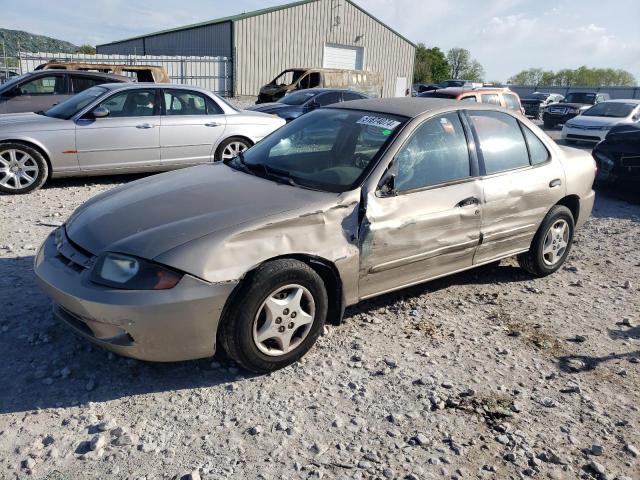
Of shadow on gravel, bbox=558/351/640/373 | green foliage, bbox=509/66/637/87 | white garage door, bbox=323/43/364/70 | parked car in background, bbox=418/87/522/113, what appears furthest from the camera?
green foliage, bbox=509/66/637/87

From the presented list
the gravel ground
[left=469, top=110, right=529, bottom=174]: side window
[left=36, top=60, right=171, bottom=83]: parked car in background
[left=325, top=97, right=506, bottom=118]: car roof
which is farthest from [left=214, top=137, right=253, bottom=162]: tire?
[left=36, top=60, right=171, bottom=83]: parked car in background

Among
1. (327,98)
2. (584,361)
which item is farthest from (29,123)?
(327,98)

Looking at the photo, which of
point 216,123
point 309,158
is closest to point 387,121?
point 309,158

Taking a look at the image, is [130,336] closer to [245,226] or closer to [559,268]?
[245,226]

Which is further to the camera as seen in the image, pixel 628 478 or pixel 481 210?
pixel 481 210

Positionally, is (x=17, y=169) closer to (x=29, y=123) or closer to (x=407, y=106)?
(x=29, y=123)

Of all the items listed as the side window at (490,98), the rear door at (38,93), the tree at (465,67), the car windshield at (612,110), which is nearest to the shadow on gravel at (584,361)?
the rear door at (38,93)

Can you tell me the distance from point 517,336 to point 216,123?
5.92m

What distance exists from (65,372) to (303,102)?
11923 mm

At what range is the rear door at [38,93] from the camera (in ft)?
32.9

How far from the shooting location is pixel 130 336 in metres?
2.89

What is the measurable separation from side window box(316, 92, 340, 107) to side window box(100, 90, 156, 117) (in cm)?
690

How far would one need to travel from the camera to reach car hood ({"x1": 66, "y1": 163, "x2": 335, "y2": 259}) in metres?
3.05

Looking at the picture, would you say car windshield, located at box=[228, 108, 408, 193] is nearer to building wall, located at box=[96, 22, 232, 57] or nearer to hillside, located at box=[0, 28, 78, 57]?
hillside, located at box=[0, 28, 78, 57]
